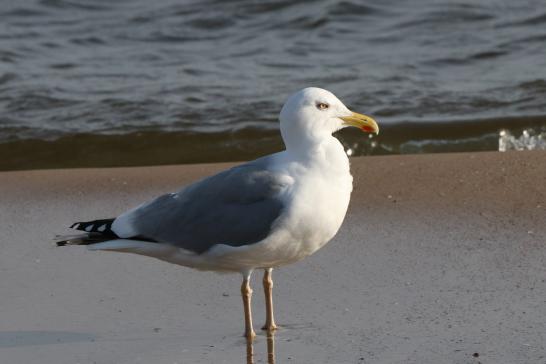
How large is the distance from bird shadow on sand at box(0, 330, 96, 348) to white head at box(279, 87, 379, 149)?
1294 mm

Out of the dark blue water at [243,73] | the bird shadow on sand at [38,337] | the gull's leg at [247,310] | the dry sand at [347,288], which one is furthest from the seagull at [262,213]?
the dark blue water at [243,73]

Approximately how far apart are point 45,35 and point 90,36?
616 millimetres

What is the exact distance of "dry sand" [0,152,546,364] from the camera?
495cm

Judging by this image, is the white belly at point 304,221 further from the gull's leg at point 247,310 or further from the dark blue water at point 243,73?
the dark blue water at point 243,73

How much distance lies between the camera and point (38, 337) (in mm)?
5133

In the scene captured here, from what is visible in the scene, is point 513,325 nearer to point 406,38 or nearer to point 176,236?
point 176,236

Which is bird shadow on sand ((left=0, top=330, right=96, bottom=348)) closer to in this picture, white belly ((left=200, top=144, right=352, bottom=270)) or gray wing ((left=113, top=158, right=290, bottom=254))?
gray wing ((left=113, top=158, right=290, bottom=254))

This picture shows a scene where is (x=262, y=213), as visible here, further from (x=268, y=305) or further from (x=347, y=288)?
(x=347, y=288)

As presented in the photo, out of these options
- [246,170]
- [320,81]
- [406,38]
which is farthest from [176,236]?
[406,38]

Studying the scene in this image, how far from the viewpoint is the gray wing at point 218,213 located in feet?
16.7

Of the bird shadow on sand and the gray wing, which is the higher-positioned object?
the gray wing

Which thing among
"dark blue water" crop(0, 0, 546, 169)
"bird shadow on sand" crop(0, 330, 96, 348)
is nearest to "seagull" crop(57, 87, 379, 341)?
"bird shadow on sand" crop(0, 330, 96, 348)

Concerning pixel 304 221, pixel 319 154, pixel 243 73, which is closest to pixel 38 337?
pixel 304 221

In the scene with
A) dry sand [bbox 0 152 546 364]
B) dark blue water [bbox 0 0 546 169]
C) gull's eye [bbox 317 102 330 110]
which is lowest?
dark blue water [bbox 0 0 546 169]
